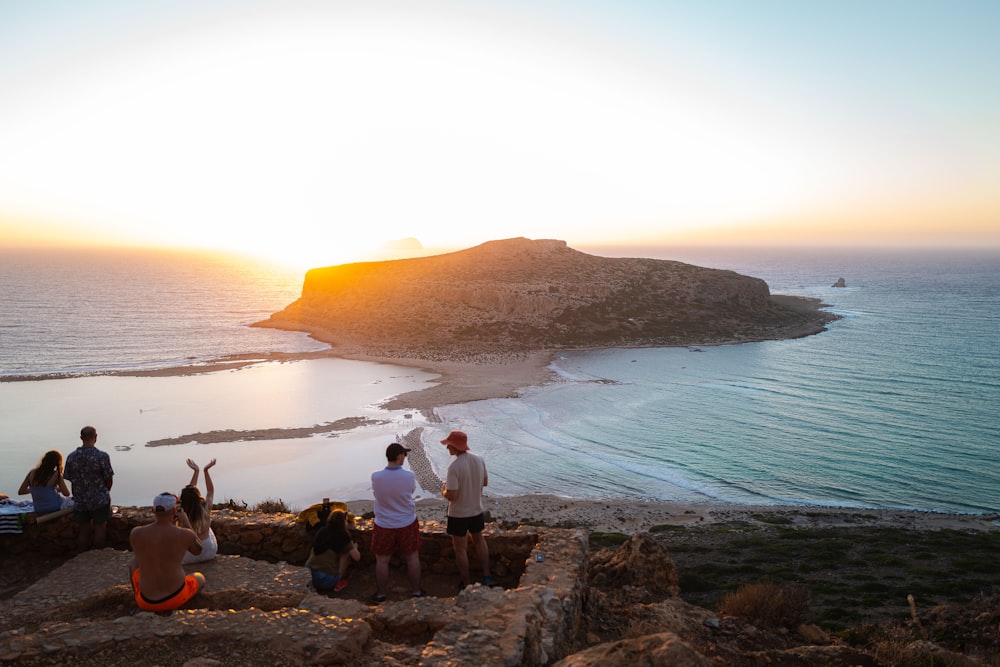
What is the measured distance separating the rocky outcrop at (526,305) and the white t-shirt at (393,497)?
50.1 metres

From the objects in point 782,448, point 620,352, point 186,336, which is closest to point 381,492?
point 782,448

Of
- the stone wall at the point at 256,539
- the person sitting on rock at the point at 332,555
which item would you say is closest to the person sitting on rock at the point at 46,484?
the stone wall at the point at 256,539

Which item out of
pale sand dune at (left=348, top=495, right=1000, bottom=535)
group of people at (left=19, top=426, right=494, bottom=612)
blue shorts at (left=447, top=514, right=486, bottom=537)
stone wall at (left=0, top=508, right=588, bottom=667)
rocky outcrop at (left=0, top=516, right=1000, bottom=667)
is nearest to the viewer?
rocky outcrop at (left=0, top=516, right=1000, bottom=667)

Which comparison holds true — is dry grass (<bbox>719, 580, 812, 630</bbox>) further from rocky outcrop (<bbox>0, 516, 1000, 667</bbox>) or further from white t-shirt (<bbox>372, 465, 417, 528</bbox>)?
white t-shirt (<bbox>372, 465, 417, 528</bbox>)

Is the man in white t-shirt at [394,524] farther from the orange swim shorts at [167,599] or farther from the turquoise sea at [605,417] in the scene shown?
the turquoise sea at [605,417]

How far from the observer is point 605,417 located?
37.4m

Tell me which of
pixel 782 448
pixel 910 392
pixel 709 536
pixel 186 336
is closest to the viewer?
pixel 709 536

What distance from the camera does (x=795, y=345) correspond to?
210 ft

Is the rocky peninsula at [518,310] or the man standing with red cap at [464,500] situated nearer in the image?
the man standing with red cap at [464,500]

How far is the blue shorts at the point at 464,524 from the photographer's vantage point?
301 inches

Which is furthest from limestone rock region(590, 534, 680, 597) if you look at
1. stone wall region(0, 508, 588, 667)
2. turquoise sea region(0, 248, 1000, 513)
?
turquoise sea region(0, 248, 1000, 513)

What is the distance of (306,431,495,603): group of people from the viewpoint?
24.2ft

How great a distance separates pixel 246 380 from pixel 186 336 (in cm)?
2629

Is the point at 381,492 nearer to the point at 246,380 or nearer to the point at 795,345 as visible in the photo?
the point at 246,380
